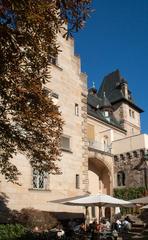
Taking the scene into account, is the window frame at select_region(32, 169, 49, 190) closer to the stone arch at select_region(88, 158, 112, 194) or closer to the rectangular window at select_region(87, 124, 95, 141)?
the stone arch at select_region(88, 158, 112, 194)

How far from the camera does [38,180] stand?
20188 mm

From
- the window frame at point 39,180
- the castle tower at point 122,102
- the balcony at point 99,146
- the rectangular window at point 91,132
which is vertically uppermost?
the castle tower at point 122,102

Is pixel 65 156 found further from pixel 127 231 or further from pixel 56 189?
pixel 127 231

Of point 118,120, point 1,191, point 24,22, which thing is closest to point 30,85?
point 24,22

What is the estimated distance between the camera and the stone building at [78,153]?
19.4 m

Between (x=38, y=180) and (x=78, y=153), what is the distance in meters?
4.40

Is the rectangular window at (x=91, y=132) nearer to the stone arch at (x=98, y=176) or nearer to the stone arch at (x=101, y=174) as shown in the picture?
the stone arch at (x=101, y=174)

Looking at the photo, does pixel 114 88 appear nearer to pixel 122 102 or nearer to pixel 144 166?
pixel 122 102

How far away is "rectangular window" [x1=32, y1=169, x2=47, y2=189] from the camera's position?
20.0 metres

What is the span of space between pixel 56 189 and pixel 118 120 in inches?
962


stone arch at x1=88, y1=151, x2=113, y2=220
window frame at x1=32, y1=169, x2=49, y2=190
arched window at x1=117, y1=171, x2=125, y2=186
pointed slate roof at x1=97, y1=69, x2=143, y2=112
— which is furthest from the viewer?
pointed slate roof at x1=97, y1=69, x2=143, y2=112

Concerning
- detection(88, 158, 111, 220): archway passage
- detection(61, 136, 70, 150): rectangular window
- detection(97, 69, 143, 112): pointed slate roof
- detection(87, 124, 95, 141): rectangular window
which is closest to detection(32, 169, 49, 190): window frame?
detection(61, 136, 70, 150): rectangular window

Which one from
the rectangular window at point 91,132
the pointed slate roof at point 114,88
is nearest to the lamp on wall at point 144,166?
the rectangular window at point 91,132

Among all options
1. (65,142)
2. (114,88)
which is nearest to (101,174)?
(65,142)
